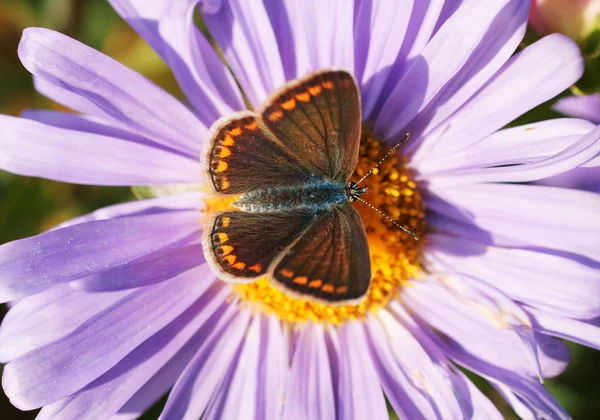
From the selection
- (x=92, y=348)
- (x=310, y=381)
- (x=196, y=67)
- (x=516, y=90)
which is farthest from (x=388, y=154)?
(x=92, y=348)

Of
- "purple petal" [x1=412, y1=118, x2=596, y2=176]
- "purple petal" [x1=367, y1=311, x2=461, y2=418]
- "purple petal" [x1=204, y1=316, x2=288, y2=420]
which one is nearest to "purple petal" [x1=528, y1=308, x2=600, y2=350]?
"purple petal" [x1=367, y1=311, x2=461, y2=418]

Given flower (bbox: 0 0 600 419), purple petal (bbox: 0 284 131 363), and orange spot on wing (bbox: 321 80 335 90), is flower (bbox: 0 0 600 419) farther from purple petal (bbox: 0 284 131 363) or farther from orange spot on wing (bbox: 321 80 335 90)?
orange spot on wing (bbox: 321 80 335 90)

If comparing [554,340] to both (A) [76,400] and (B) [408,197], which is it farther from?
(A) [76,400]

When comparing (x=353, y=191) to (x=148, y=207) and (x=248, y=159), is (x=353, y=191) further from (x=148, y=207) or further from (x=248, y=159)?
(x=148, y=207)

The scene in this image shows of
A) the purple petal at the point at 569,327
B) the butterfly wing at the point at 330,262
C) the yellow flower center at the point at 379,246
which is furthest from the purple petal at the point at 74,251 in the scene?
the purple petal at the point at 569,327

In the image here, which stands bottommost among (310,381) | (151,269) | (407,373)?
(310,381)

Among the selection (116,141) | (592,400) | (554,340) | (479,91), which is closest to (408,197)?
(479,91)
